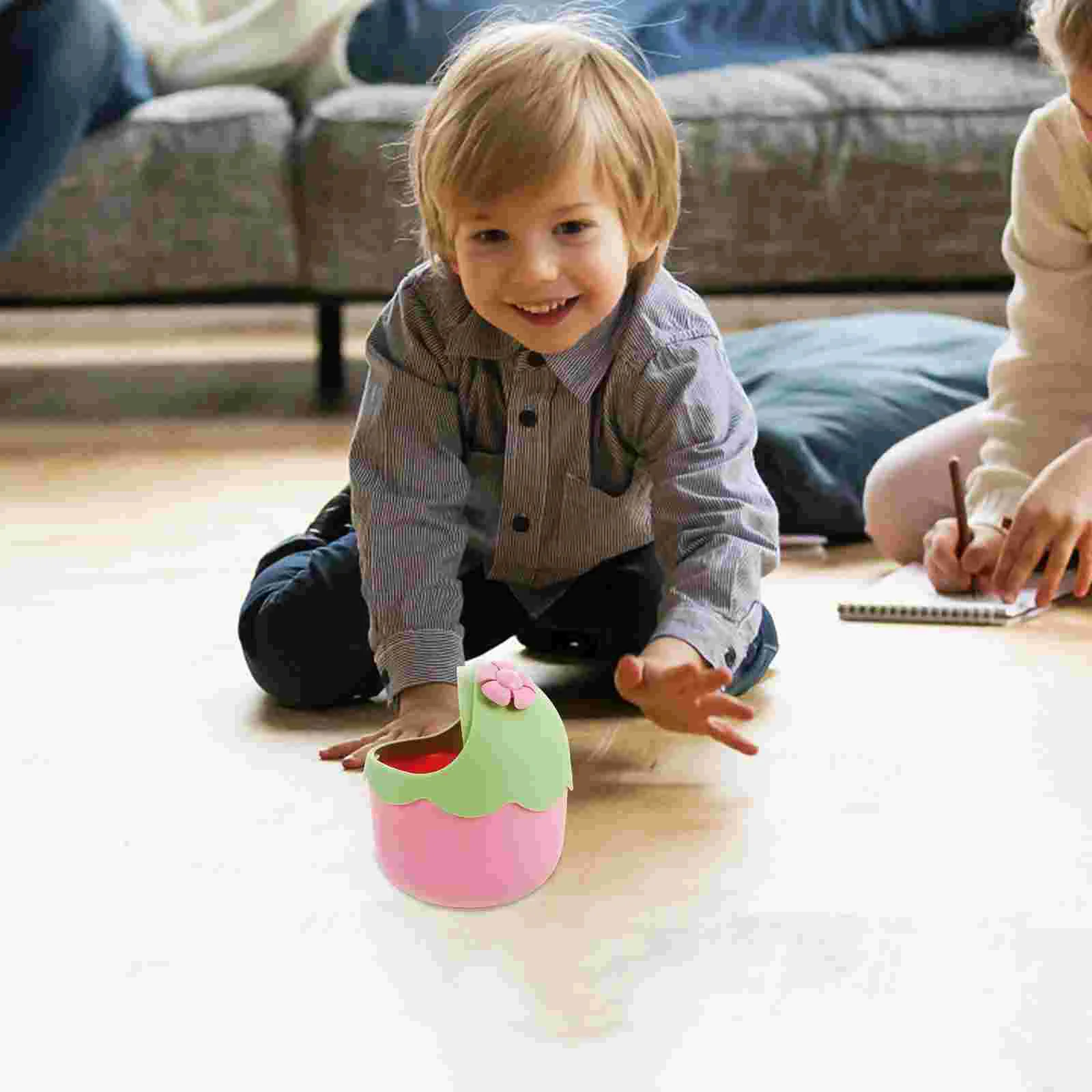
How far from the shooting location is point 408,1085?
0.70 meters

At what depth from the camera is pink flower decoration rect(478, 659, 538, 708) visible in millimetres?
869

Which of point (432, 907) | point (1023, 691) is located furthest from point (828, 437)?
point (432, 907)

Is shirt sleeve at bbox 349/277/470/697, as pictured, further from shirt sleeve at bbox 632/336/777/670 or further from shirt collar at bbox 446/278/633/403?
shirt sleeve at bbox 632/336/777/670

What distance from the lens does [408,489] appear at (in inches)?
42.5

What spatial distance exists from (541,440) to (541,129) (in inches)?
8.3

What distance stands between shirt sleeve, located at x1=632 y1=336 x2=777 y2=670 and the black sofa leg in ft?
4.93

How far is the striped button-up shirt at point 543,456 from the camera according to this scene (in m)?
1.04

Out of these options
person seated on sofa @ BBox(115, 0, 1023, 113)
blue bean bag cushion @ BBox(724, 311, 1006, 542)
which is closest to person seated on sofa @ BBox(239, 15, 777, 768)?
blue bean bag cushion @ BBox(724, 311, 1006, 542)

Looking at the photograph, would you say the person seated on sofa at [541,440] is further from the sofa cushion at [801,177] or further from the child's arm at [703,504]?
the sofa cushion at [801,177]

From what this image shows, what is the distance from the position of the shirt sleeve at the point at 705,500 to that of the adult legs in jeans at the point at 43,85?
4.39 ft

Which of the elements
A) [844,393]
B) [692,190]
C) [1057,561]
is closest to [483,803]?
[1057,561]

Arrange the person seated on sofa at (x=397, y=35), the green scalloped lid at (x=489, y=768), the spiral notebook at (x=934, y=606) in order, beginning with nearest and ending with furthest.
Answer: the green scalloped lid at (x=489, y=768) < the spiral notebook at (x=934, y=606) < the person seated on sofa at (x=397, y=35)

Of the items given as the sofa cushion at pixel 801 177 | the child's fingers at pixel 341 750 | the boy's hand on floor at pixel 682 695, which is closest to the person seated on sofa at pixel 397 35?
the sofa cushion at pixel 801 177

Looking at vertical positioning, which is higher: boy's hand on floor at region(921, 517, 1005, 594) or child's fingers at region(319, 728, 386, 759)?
child's fingers at region(319, 728, 386, 759)
